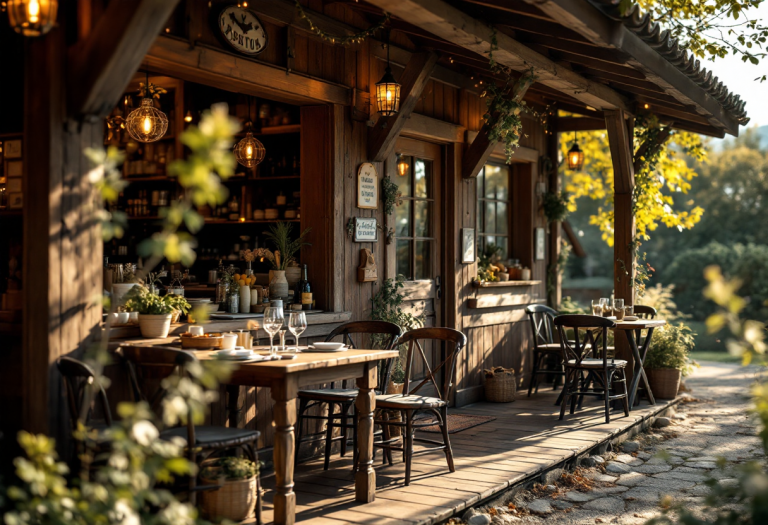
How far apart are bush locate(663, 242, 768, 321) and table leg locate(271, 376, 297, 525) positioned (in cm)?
1447

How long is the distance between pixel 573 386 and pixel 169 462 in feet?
16.5

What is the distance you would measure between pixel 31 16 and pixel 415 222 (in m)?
4.16

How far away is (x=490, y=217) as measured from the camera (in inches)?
335

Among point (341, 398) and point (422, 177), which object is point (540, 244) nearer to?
point (422, 177)

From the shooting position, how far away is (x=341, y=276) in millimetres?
5859

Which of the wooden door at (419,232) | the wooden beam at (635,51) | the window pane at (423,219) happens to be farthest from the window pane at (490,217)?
the wooden beam at (635,51)

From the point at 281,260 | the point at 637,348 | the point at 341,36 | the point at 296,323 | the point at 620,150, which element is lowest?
the point at 637,348

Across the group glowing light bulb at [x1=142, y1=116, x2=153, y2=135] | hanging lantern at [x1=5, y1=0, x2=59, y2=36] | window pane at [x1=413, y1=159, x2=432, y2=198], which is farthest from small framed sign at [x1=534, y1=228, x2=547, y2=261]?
hanging lantern at [x1=5, y1=0, x2=59, y2=36]

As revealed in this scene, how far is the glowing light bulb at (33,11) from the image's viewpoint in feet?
10.6

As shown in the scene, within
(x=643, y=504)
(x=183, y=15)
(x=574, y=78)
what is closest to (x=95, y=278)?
(x=183, y=15)

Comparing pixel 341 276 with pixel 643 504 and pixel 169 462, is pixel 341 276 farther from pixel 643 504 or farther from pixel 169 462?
pixel 169 462

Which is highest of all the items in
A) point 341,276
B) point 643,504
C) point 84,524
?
point 341,276

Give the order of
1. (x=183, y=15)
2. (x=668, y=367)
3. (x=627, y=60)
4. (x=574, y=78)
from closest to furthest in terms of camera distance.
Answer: (x=183, y=15) < (x=627, y=60) < (x=574, y=78) < (x=668, y=367)

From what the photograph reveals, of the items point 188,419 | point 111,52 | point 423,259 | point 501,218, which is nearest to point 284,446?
point 188,419
